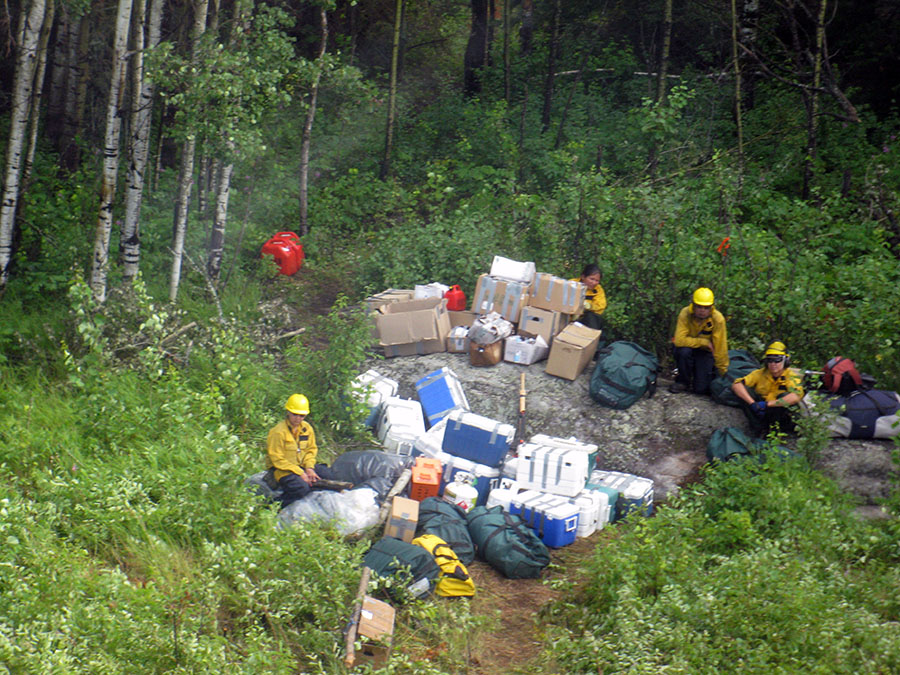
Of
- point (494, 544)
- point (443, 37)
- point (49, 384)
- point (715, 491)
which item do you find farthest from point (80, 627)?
point (443, 37)

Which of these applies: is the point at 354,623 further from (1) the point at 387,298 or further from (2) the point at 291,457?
(1) the point at 387,298

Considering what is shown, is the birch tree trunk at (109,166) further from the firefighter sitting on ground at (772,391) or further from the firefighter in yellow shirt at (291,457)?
the firefighter sitting on ground at (772,391)

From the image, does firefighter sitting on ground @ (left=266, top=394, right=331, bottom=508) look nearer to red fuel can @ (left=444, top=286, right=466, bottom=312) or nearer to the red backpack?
red fuel can @ (left=444, top=286, right=466, bottom=312)

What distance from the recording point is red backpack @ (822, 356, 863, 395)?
7.41 m

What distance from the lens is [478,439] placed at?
7750 mm

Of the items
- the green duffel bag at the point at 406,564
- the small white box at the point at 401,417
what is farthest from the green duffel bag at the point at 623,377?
the green duffel bag at the point at 406,564

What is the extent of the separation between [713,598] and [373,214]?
398 inches

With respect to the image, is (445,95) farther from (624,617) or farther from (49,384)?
(624,617)

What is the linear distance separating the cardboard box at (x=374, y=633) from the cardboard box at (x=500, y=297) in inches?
182

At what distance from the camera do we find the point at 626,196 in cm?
966

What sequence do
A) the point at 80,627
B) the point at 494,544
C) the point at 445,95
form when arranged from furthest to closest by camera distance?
the point at 445,95, the point at 494,544, the point at 80,627

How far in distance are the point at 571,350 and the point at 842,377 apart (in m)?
2.64

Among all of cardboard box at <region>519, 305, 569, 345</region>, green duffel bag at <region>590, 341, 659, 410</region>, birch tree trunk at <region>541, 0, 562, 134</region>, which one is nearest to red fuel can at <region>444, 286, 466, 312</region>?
cardboard box at <region>519, 305, 569, 345</region>

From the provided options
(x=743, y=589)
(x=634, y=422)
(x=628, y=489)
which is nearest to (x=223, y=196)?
(x=634, y=422)
